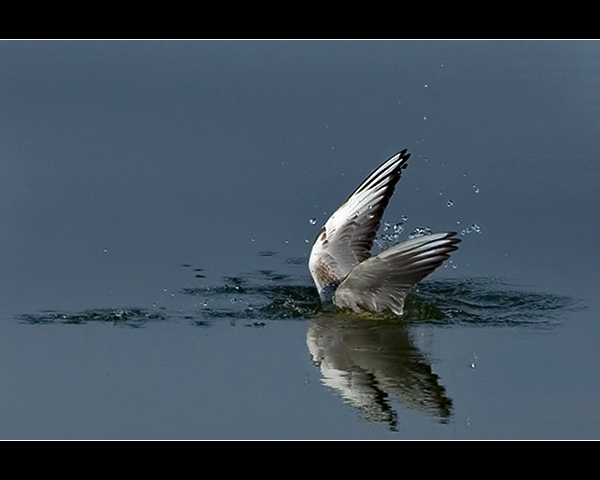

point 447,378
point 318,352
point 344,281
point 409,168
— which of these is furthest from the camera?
point 409,168

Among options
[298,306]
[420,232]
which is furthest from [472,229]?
[298,306]

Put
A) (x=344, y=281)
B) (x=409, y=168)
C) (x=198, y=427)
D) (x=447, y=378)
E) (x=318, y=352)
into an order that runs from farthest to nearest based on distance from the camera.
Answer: (x=409, y=168)
(x=344, y=281)
(x=318, y=352)
(x=447, y=378)
(x=198, y=427)

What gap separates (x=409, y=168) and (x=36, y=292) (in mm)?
3740

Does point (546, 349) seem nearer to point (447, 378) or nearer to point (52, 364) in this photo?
point (447, 378)

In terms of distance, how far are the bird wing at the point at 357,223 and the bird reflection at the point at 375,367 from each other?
727mm

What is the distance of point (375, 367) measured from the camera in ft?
28.1

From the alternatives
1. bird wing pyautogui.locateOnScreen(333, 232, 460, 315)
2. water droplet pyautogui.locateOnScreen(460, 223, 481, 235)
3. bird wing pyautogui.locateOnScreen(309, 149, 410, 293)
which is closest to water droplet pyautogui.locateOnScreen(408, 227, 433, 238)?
water droplet pyautogui.locateOnScreen(460, 223, 481, 235)

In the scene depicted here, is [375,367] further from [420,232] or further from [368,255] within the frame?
[420,232]

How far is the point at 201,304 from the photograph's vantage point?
32.0ft

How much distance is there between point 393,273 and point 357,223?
123cm

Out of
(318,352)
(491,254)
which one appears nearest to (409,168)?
(491,254)

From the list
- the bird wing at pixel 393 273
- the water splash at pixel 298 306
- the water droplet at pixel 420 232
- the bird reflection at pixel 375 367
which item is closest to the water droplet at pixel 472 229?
the water droplet at pixel 420 232

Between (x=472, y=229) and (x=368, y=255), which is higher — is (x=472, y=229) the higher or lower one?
the higher one

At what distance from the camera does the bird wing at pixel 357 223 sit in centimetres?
1038
